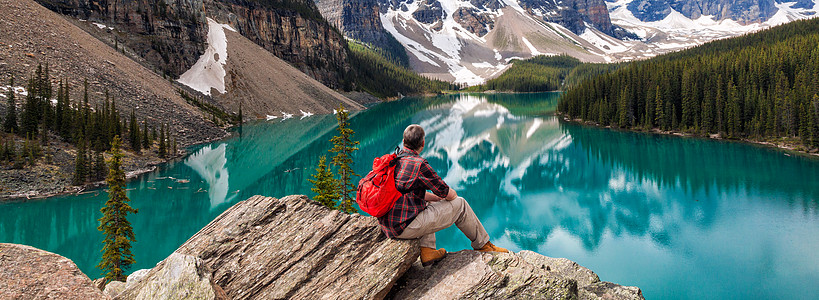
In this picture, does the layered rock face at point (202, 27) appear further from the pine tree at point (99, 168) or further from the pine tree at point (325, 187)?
the pine tree at point (325, 187)

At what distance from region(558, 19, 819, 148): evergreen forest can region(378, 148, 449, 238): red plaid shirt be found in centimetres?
5299

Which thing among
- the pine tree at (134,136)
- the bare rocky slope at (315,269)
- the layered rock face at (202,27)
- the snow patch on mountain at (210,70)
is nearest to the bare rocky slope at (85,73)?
the pine tree at (134,136)

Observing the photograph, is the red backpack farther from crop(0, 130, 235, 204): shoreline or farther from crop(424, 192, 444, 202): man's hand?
crop(0, 130, 235, 204): shoreline

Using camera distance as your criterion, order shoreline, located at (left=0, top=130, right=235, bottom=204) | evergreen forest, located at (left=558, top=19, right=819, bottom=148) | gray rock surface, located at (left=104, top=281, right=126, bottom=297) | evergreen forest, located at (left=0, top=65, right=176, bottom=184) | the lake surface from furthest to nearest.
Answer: evergreen forest, located at (left=558, top=19, right=819, bottom=148), evergreen forest, located at (left=0, top=65, right=176, bottom=184), shoreline, located at (left=0, top=130, right=235, bottom=204), the lake surface, gray rock surface, located at (left=104, top=281, right=126, bottom=297)

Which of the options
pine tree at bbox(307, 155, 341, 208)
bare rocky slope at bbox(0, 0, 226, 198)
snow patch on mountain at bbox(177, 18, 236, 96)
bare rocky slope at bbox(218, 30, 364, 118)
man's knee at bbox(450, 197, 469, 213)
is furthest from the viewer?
bare rocky slope at bbox(218, 30, 364, 118)

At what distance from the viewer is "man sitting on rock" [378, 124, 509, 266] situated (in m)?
5.83

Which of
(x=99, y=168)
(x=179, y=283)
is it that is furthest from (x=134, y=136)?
(x=179, y=283)

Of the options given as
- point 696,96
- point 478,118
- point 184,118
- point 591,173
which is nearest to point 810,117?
point 696,96

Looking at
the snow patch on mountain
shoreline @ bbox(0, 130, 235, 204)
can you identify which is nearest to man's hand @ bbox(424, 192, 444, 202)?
shoreline @ bbox(0, 130, 235, 204)

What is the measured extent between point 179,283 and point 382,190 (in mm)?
2863

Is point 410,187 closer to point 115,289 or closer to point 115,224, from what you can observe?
point 115,289

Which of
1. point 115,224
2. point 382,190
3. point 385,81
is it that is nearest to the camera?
point 382,190

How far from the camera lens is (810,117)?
41.1 m

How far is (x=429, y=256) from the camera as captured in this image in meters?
6.20
